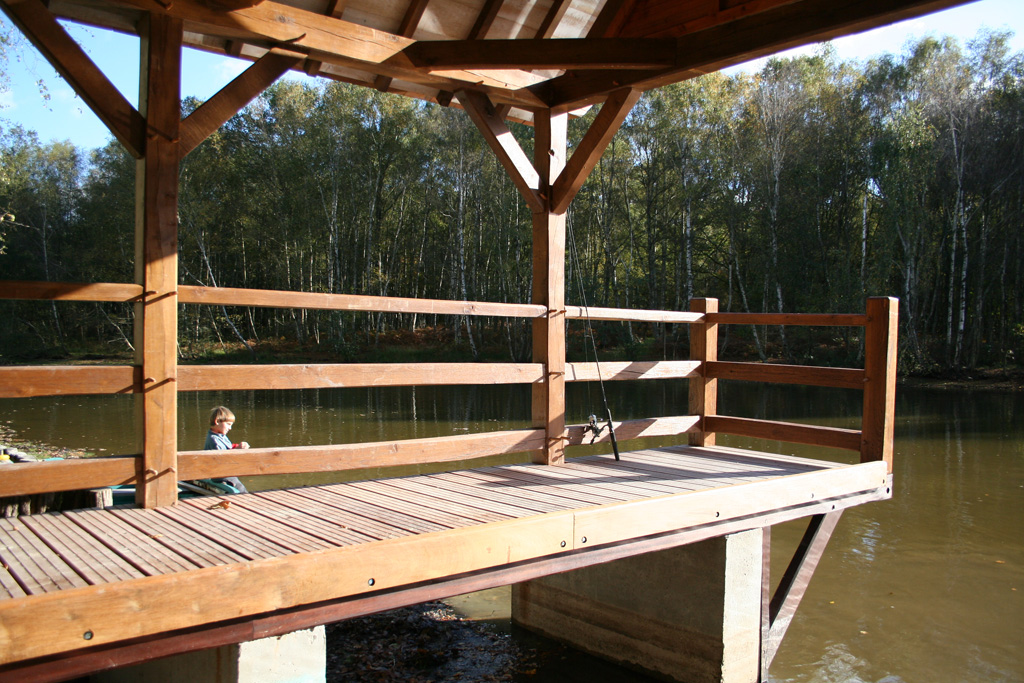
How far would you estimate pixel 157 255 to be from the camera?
11.9ft

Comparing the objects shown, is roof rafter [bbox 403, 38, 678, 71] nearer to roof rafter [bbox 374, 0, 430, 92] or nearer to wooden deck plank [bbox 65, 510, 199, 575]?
roof rafter [bbox 374, 0, 430, 92]

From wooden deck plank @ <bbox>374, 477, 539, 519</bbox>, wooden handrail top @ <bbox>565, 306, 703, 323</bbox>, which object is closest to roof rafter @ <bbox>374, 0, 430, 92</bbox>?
wooden handrail top @ <bbox>565, 306, 703, 323</bbox>

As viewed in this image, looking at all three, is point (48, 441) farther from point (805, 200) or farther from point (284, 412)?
point (805, 200)

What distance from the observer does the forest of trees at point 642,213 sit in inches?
857

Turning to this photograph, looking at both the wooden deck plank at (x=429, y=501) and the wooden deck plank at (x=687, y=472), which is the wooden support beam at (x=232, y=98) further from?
the wooden deck plank at (x=687, y=472)

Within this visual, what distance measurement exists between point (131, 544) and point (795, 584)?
3.63 meters

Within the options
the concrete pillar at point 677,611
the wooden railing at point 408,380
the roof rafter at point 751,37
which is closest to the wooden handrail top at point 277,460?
the wooden railing at point 408,380

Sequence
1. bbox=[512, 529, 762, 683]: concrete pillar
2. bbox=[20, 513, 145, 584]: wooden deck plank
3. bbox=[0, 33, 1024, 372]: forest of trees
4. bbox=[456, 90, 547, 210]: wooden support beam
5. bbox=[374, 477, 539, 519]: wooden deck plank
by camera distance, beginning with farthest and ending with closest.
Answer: bbox=[0, 33, 1024, 372]: forest of trees < bbox=[456, 90, 547, 210]: wooden support beam < bbox=[512, 529, 762, 683]: concrete pillar < bbox=[374, 477, 539, 519]: wooden deck plank < bbox=[20, 513, 145, 584]: wooden deck plank

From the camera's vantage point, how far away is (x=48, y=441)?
1227cm

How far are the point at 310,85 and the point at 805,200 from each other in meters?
17.3

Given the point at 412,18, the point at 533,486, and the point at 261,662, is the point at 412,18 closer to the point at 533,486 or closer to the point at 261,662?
the point at 533,486

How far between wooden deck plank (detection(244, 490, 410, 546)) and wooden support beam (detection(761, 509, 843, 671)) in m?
2.56

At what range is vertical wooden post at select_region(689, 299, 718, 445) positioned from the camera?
5.92 m

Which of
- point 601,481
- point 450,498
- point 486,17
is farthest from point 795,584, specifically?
point 486,17
